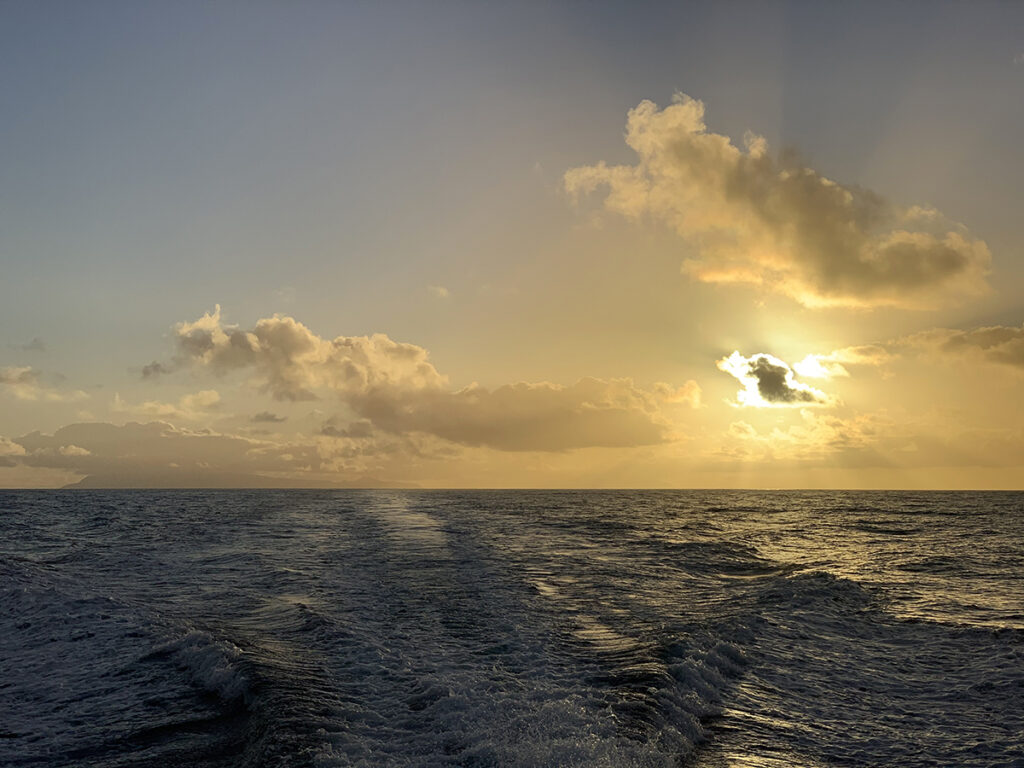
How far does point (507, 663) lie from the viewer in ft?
50.8

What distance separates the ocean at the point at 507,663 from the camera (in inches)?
432

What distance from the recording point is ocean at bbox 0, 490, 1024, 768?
1096 cm

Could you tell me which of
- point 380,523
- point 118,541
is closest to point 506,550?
point 380,523

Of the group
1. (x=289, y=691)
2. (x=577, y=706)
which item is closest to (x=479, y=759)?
(x=577, y=706)

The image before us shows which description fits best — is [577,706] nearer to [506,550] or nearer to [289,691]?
[289,691]

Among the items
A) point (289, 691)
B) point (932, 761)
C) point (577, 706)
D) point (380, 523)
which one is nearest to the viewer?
point (932, 761)

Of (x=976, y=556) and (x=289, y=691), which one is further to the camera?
(x=976, y=556)

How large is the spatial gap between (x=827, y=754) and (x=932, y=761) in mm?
1714

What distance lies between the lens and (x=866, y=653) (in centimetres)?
1761

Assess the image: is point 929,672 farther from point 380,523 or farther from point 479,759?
point 380,523

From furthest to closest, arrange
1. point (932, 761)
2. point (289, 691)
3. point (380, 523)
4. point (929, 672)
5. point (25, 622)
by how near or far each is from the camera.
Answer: point (380, 523), point (25, 622), point (929, 672), point (289, 691), point (932, 761)

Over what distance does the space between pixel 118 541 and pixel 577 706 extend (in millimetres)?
43611

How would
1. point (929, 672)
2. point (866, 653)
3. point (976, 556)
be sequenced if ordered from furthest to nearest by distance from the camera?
1. point (976, 556)
2. point (866, 653)
3. point (929, 672)

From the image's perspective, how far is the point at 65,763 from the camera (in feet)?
33.9
